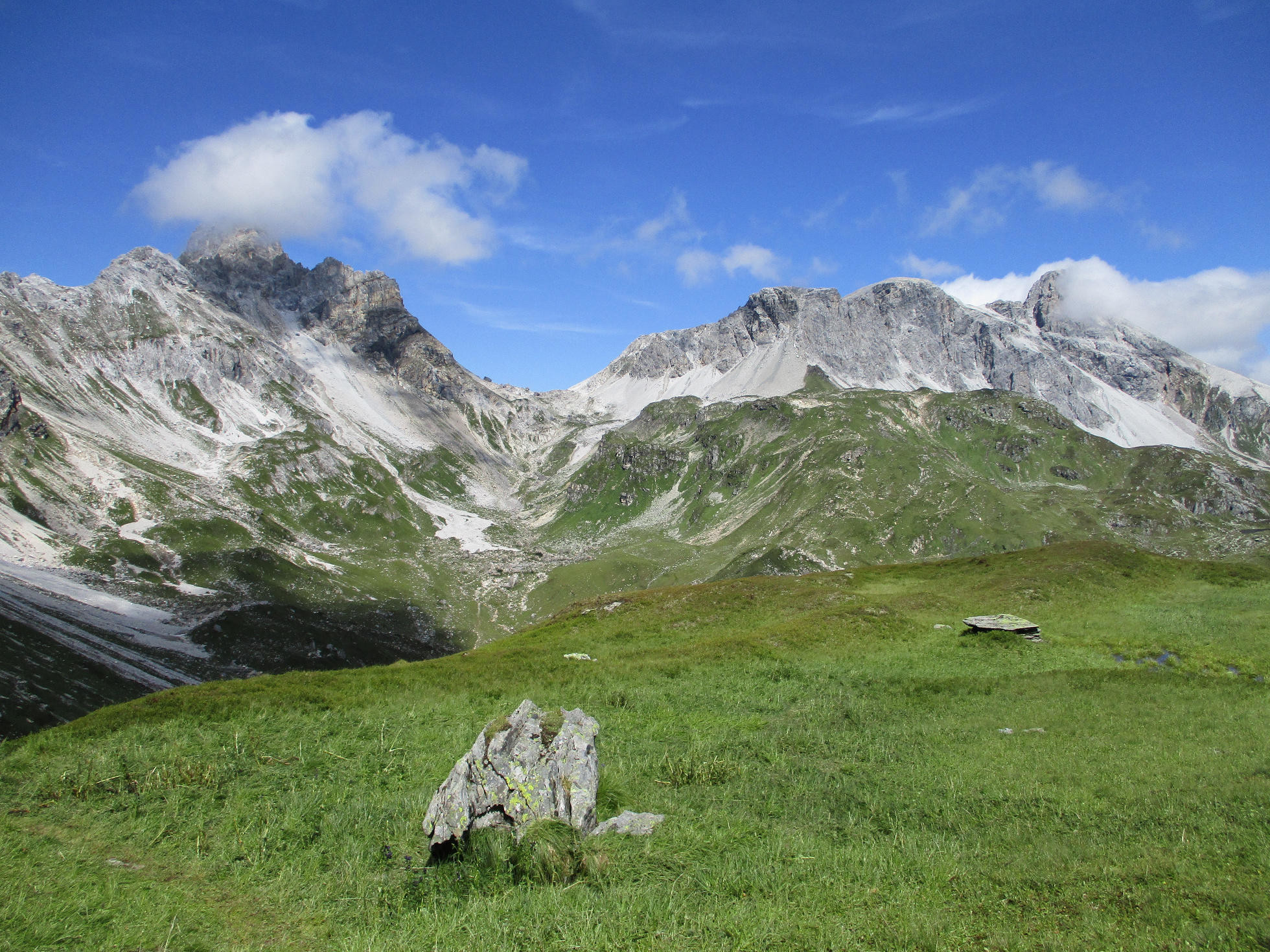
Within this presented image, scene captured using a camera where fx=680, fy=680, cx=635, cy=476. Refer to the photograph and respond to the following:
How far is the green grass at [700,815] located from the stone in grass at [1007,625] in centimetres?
550

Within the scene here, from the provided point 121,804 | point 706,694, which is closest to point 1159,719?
point 706,694

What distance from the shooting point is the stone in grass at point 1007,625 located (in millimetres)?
41719

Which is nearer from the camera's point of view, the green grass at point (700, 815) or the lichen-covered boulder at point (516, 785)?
the green grass at point (700, 815)

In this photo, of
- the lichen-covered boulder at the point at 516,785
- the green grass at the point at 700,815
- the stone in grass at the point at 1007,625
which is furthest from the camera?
the stone in grass at the point at 1007,625

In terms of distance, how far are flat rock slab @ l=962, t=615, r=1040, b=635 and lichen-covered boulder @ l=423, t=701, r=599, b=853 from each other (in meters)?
33.2

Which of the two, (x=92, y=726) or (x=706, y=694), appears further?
(x=706, y=694)

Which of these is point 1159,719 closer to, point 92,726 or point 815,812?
point 815,812

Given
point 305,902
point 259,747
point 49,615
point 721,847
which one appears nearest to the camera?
point 305,902

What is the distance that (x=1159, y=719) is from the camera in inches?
997

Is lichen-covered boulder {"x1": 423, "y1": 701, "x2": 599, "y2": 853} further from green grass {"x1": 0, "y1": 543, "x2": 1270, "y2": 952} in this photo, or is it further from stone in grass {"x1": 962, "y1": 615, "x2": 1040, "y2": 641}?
stone in grass {"x1": 962, "y1": 615, "x2": 1040, "y2": 641}

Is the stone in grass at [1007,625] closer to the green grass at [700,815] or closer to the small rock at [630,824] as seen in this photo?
the green grass at [700,815]

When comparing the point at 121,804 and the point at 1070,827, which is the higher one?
the point at 121,804

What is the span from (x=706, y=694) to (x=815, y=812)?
43.4 ft

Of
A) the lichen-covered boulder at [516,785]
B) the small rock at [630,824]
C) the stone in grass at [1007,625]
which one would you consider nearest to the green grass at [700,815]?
the small rock at [630,824]
